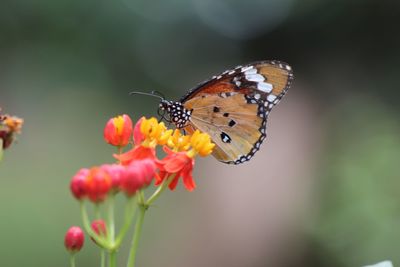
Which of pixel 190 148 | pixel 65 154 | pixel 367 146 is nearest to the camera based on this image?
pixel 190 148

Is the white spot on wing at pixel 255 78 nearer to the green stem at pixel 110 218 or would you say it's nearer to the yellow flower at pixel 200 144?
the yellow flower at pixel 200 144

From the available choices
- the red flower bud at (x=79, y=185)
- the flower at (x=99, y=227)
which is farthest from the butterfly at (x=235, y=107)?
the red flower bud at (x=79, y=185)

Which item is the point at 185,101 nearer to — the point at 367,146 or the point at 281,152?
the point at 367,146

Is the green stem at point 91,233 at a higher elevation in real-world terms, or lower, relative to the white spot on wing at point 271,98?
lower

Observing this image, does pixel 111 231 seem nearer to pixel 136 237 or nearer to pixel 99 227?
pixel 99 227

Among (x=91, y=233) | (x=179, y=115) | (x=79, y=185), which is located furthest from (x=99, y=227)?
(x=179, y=115)

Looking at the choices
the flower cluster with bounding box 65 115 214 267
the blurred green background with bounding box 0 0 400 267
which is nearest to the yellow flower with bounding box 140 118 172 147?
the flower cluster with bounding box 65 115 214 267

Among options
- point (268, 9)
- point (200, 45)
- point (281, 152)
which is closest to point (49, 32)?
point (200, 45)

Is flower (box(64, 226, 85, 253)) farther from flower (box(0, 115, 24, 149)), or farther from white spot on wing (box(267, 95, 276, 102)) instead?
white spot on wing (box(267, 95, 276, 102))

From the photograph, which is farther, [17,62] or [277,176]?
[17,62]
